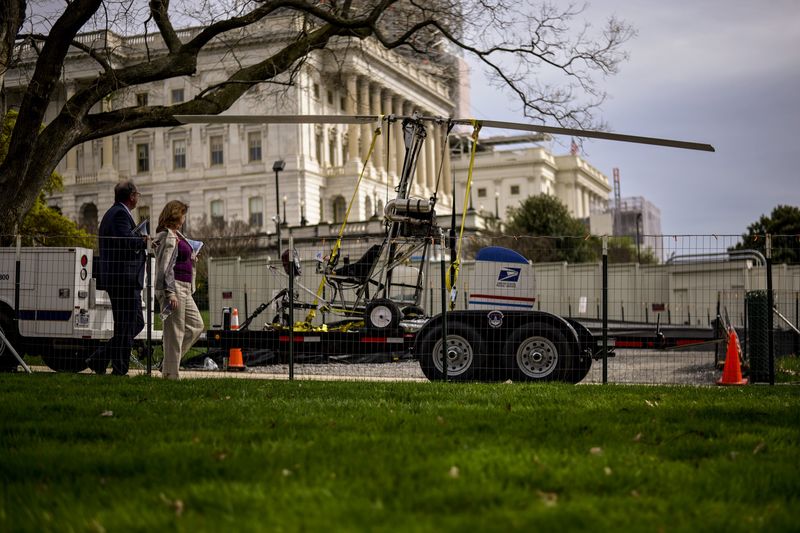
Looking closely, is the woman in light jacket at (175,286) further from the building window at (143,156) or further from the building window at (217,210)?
the building window at (143,156)

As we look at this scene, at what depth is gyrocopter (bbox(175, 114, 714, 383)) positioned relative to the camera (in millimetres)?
13148

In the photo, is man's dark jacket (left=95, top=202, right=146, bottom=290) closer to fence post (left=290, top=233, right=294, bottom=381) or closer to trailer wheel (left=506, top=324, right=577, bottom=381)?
fence post (left=290, top=233, right=294, bottom=381)

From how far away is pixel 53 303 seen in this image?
14.8 m

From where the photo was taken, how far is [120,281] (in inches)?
507

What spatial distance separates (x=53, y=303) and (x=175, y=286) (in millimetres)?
4057

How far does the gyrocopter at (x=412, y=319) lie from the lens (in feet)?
43.1

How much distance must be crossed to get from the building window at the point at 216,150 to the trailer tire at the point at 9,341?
77.6 meters

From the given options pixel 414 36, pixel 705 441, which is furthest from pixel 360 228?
pixel 705 441

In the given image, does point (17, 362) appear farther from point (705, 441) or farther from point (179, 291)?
point (705, 441)

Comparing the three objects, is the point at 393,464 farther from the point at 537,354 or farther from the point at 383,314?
Answer: the point at 383,314

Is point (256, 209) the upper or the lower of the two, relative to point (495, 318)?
upper

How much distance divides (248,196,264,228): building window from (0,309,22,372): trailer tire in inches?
2954

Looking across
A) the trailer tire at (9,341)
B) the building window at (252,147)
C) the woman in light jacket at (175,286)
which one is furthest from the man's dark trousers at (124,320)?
the building window at (252,147)

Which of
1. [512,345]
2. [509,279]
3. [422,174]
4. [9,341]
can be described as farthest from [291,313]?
[422,174]
